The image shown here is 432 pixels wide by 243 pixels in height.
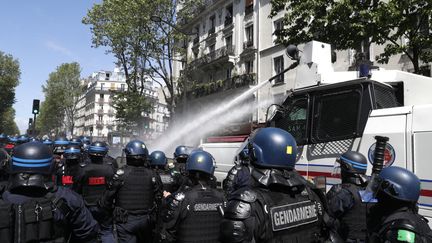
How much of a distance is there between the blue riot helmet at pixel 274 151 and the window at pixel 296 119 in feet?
10.4

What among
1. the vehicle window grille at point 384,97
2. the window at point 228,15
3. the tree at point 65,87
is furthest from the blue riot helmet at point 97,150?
the tree at point 65,87

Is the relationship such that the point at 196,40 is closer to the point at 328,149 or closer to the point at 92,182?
the point at 92,182

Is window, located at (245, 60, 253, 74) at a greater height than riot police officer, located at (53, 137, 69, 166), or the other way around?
window, located at (245, 60, 253, 74)

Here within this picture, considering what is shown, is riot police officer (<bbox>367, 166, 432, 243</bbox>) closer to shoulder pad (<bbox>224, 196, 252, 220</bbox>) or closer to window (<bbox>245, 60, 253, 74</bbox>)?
shoulder pad (<bbox>224, 196, 252, 220</bbox>)

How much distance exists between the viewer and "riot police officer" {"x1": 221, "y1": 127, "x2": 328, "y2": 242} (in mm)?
2123

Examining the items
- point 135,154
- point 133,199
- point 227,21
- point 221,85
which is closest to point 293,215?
point 133,199

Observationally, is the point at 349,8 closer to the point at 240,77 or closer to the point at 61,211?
the point at 61,211

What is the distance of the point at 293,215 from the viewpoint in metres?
2.32

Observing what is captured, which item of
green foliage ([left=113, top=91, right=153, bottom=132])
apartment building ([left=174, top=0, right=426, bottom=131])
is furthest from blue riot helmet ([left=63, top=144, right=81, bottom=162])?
green foliage ([left=113, top=91, right=153, bottom=132])

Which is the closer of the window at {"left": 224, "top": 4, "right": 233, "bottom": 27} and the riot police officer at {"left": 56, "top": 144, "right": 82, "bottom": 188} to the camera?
the riot police officer at {"left": 56, "top": 144, "right": 82, "bottom": 188}

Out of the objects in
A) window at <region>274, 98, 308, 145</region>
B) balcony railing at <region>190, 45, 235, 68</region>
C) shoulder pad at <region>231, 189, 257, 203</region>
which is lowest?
shoulder pad at <region>231, 189, 257, 203</region>

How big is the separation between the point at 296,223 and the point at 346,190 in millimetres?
1653

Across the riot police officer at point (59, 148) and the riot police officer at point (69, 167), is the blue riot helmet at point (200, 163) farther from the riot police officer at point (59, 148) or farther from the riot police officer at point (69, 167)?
the riot police officer at point (59, 148)

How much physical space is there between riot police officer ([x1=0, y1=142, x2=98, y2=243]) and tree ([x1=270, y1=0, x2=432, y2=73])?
9.46 meters
